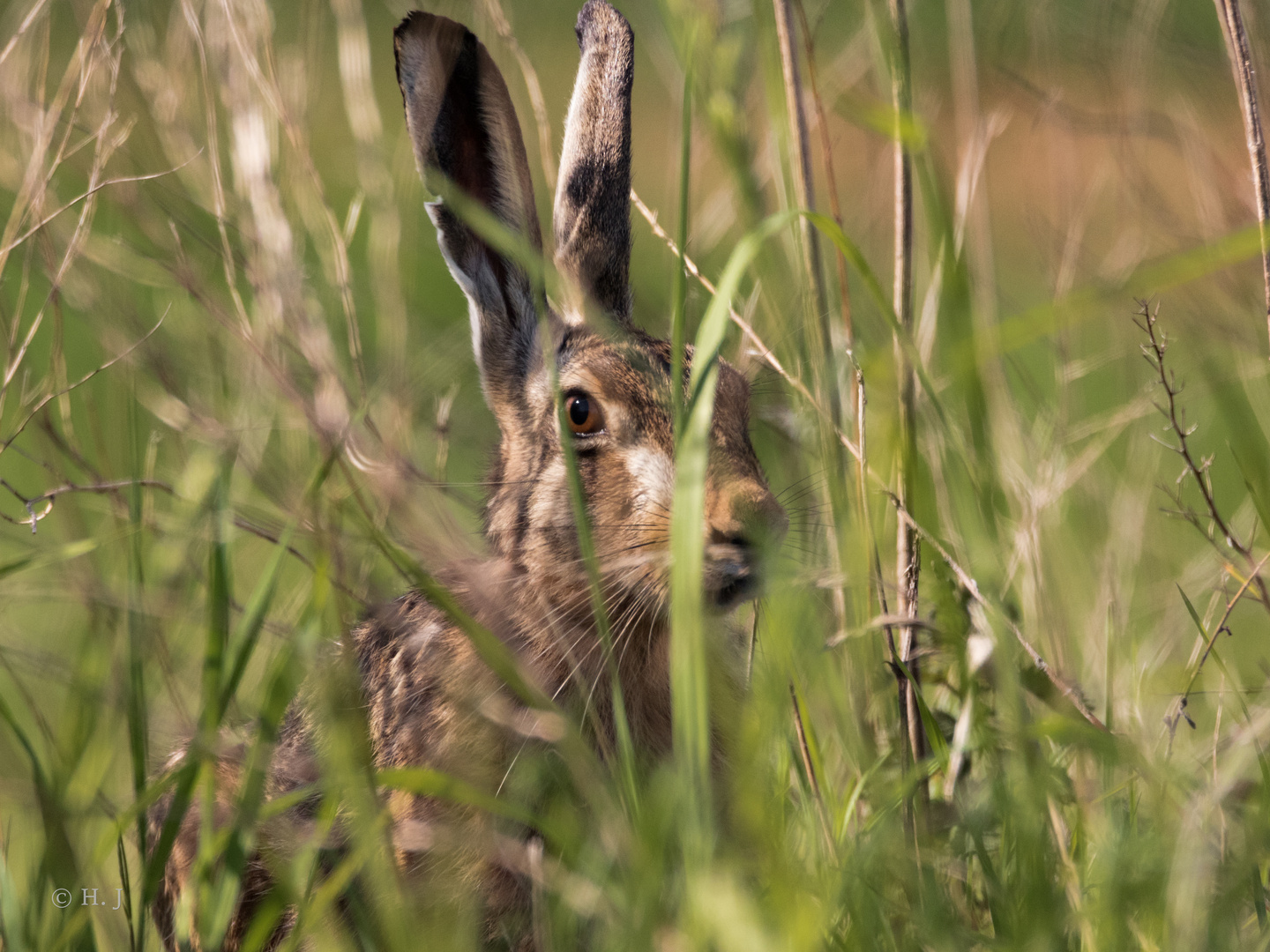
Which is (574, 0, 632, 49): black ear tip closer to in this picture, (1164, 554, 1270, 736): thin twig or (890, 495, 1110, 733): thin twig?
(890, 495, 1110, 733): thin twig

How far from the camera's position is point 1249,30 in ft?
9.75

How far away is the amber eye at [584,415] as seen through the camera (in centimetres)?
339

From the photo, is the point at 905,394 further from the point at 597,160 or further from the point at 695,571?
the point at 597,160

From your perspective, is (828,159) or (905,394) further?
(828,159)

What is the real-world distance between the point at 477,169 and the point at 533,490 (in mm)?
959

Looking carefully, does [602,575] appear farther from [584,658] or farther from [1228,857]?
[1228,857]

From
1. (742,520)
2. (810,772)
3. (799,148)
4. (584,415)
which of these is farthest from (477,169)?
(810,772)

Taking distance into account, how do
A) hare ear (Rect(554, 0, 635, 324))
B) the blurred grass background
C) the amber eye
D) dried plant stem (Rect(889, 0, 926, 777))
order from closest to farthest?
the blurred grass background, dried plant stem (Rect(889, 0, 926, 777)), the amber eye, hare ear (Rect(554, 0, 635, 324))

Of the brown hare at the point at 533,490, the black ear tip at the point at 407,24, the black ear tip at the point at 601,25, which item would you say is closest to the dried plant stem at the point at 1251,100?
the brown hare at the point at 533,490

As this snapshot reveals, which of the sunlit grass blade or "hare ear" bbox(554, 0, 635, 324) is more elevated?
"hare ear" bbox(554, 0, 635, 324)

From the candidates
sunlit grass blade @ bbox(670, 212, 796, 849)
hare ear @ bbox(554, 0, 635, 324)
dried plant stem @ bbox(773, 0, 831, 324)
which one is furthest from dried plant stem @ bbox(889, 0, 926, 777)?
hare ear @ bbox(554, 0, 635, 324)

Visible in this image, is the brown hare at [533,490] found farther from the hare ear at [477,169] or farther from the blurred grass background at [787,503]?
the blurred grass background at [787,503]

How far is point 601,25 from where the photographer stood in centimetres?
352

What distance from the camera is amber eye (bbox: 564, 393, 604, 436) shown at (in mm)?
3389
